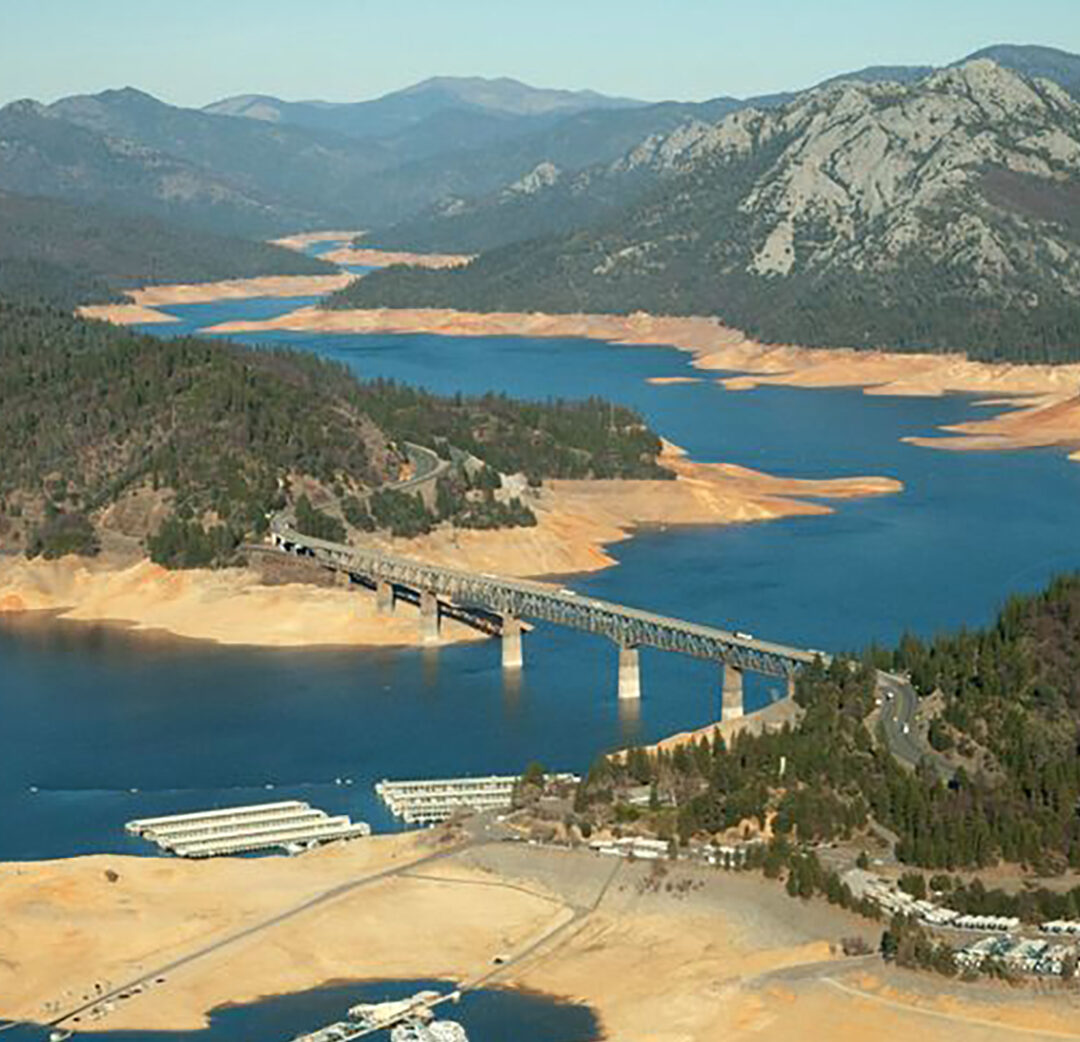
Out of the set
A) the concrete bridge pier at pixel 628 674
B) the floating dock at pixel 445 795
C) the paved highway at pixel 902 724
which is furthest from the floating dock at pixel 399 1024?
the concrete bridge pier at pixel 628 674

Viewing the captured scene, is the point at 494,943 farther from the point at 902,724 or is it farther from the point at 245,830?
the point at 902,724

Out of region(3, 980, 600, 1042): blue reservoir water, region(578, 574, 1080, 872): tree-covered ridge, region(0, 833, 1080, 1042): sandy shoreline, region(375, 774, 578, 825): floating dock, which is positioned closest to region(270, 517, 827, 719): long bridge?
region(578, 574, 1080, 872): tree-covered ridge

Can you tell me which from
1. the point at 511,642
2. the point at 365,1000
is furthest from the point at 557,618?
the point at 365,1000

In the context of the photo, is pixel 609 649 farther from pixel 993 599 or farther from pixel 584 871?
pixel 584 871

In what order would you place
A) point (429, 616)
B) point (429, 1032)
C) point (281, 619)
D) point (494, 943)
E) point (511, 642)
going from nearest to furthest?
point (429, 1032) → point (494, 943) → point (511, 642) → point (429, 616) → point (281, 619)

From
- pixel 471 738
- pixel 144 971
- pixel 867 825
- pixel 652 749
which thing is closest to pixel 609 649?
pixel 471 738

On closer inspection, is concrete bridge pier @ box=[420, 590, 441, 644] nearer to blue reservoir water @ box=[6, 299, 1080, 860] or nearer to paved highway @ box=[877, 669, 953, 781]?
blue reservoir water @ box=[6, 299, 1080, 860]

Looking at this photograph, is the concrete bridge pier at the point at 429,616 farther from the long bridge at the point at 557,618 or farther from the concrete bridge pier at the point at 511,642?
the concrete bridge pier at the point at 511,642
